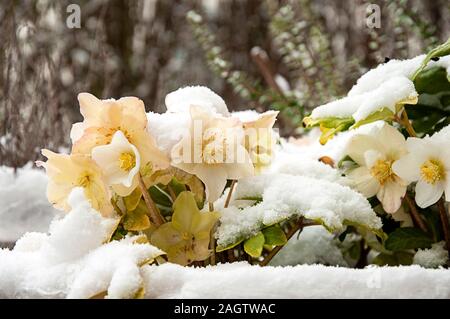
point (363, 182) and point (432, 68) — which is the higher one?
point (432, 68)

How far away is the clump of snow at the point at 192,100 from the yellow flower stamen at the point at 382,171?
149mm

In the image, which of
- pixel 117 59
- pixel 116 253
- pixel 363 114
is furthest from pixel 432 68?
pixel 117 59

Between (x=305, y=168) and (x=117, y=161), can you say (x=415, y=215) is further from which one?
(x=117, y=161)

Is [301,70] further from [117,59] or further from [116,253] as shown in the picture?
[117,59]

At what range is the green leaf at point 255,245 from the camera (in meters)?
0.54

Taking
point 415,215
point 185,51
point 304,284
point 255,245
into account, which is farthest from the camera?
point 185,51

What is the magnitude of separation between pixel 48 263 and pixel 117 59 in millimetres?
2084

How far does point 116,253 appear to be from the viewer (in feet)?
1.58

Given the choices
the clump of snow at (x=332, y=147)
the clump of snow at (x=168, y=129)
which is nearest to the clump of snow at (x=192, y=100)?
the clump of snow at (x=168, y=129)

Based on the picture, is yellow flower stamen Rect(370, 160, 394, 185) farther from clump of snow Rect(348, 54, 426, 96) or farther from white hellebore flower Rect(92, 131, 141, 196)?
white hellebore flower Rect(92, 131, 141, 196)

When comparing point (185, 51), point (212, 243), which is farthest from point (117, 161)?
point (185, 51)

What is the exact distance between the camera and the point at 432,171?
58 cm

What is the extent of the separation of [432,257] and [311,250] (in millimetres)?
125

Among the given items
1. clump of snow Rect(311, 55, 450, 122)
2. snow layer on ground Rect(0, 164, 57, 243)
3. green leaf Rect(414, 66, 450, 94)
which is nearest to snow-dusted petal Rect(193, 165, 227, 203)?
clump of snow Rect(311, 55, 450, 122)
